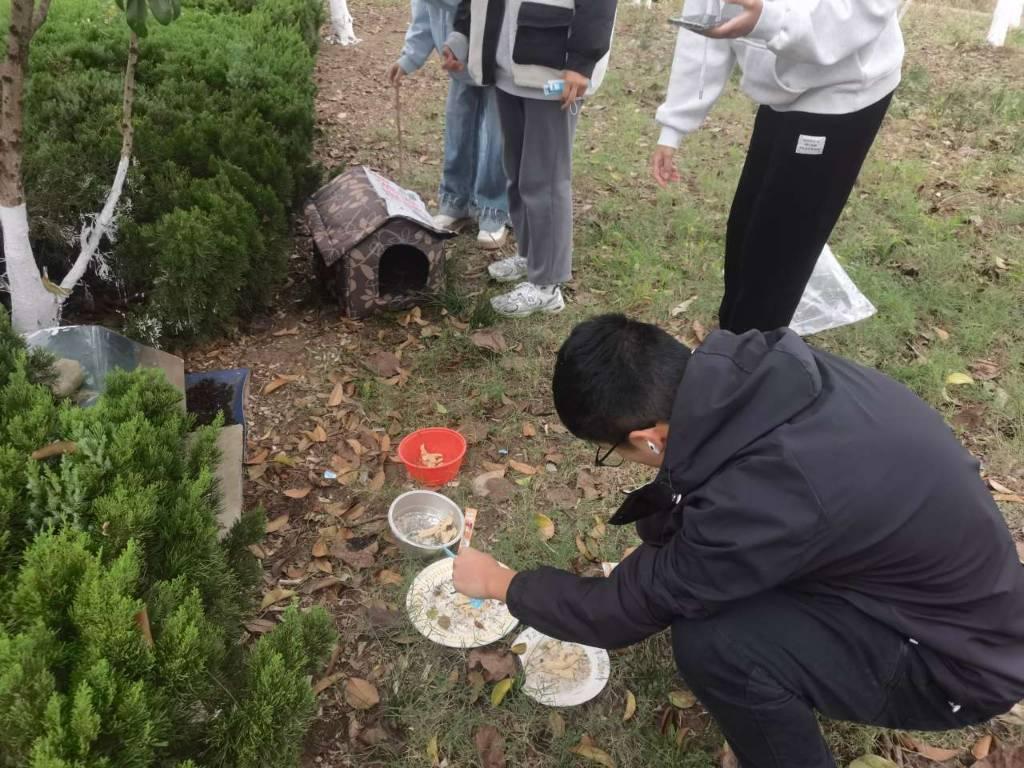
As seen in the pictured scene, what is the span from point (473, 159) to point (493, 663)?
125 inches

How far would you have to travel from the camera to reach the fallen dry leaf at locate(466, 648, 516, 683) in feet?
7.55

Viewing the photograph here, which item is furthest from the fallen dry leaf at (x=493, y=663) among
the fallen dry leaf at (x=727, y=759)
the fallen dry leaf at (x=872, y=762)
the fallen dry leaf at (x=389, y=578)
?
the fallen dry leaf at (x=872, y=762)

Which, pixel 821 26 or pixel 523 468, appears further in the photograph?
pixel 523 468

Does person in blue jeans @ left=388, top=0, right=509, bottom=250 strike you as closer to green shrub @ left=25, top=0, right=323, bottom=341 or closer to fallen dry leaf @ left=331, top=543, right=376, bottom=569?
green shrub @ left=25, top=0, right=323, bottom=341

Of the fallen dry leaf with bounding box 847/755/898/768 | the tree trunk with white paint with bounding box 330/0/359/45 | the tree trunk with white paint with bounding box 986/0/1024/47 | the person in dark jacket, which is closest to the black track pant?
the person in dark jacket

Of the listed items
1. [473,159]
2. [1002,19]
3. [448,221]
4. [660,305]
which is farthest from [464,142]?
[1002,19]

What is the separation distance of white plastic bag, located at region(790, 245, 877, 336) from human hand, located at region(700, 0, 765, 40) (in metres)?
1.97

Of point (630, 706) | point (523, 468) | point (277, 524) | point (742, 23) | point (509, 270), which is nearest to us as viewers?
point (742, 23)

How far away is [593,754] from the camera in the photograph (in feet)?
6.93

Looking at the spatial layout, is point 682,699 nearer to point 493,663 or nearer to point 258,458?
point 493,663

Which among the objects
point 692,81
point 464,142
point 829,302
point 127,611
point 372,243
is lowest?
point 829,302

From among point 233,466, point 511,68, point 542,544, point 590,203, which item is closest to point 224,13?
point 590,203

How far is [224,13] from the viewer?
229 inches

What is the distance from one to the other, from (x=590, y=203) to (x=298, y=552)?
3307 millimetres
